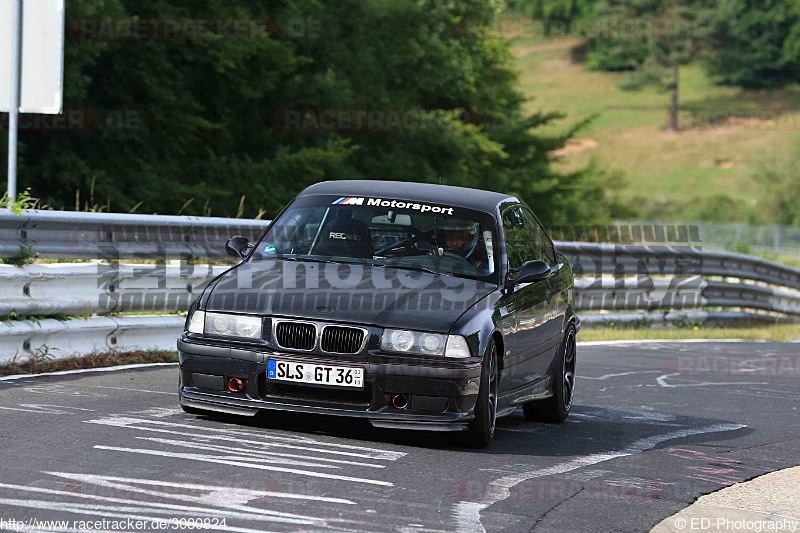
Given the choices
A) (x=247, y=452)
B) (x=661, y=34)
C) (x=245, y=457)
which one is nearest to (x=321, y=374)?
(x=247, y=452)

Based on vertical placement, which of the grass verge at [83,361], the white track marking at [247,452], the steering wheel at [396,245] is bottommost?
the grass verge at [83,361]

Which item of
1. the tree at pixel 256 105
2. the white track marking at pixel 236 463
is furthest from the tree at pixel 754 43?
the white track marking at pixel 236 463

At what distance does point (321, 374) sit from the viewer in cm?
702

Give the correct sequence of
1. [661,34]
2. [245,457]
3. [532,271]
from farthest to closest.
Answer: [661,34]
[532,271]
[245,457]

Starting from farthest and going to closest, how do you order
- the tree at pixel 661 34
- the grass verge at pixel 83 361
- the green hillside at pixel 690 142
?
the tree at pixel 661 34
the green hillside at pixel 690 142
the grass verge at pixel 83 361

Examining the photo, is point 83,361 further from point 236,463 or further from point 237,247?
point 236,463

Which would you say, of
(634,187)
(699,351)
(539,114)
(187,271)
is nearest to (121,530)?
(187,271)

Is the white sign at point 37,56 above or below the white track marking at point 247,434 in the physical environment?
above

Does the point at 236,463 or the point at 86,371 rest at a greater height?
the point at 236,463

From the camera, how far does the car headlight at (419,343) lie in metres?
7.00

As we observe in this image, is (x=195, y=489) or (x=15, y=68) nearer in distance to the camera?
(x=195, y=489)

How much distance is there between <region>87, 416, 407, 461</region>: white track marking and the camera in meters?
6.84

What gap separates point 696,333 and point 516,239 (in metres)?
11.0

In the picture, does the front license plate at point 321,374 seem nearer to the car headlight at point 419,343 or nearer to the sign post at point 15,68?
the car headlight at point 419,343
